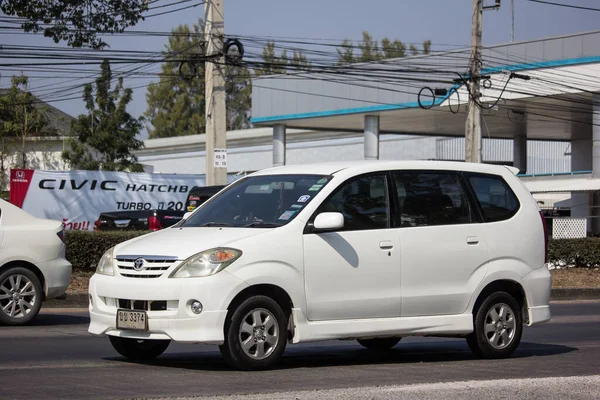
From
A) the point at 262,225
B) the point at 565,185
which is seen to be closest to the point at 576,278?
the point at 565,185

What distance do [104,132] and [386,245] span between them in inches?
1644

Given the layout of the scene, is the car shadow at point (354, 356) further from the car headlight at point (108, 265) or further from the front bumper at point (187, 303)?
the car headlight at point (108, 265)

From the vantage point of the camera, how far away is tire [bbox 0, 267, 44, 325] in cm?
1294

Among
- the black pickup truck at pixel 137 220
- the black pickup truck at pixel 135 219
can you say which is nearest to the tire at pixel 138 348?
the black pickup truck at pixel 137 220

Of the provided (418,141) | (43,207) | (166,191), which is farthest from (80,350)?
(418,141)

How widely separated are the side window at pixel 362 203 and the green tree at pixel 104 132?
39328 mm

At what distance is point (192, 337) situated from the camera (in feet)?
27.1

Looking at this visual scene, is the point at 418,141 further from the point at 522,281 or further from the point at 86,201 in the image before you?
the point at 522,281

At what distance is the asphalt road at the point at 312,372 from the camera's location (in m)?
7.46

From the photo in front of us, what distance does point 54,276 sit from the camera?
13.3 metres

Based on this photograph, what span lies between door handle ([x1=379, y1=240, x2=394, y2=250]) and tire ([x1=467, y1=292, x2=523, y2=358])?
125cm

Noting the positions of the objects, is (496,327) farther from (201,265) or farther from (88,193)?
(88,193)

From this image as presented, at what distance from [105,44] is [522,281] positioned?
13.3 meters

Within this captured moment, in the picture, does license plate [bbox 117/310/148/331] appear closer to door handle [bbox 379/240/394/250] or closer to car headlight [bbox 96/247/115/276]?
car headlight [bbox 96/247/115/276]
